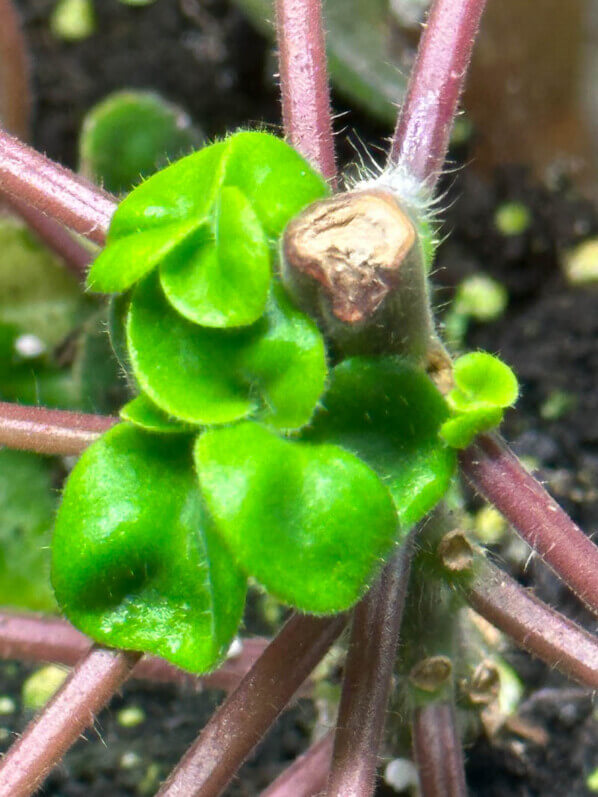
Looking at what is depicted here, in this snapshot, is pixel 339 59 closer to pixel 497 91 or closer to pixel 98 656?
pixel 497 91

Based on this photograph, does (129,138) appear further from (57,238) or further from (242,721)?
(242,721)

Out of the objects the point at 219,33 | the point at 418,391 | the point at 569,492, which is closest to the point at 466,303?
the point at 569,492

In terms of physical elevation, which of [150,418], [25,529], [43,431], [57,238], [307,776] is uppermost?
[150,418]

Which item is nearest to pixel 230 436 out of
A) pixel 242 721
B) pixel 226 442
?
pixel 226 442

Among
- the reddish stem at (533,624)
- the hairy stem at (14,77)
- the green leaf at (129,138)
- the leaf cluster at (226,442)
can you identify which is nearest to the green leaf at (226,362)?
the leaf cluster at (226,442)

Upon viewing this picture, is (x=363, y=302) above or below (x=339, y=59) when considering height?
above
